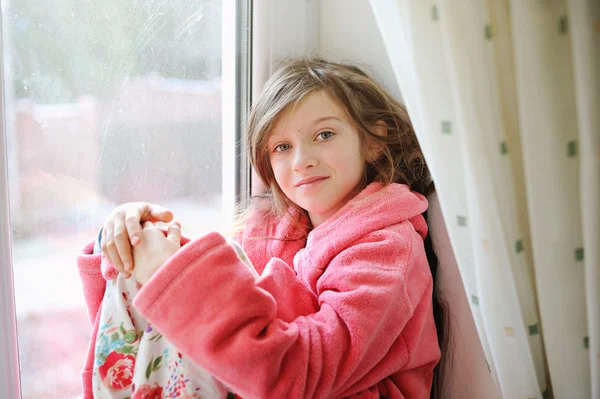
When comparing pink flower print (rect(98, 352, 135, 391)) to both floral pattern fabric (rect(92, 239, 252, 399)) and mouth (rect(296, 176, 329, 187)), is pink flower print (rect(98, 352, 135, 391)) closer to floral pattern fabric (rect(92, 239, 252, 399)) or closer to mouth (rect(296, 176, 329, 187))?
floral pattern fabric (rect(92, 239, 252, 399))

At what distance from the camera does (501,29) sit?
751 millimetres

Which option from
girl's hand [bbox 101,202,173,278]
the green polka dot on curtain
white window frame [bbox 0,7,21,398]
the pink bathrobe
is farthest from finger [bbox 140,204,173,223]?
the green polka dot on curtain

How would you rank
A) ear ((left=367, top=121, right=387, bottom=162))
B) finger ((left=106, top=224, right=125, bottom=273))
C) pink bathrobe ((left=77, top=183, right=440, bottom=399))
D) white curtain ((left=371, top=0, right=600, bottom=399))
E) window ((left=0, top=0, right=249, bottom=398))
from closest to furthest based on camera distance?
white curtain ((left=371, top=0, right=600, bottom=399)) → pink bathrobe ((left=77, top=183, right=440, bottom=399)) → finger ((left=106, top=224, right=125, bottom=273)) → window ((left=0, top=0, right=249, bottom=398)) → ear ((left=367, top=121, right=387, bottom=162))

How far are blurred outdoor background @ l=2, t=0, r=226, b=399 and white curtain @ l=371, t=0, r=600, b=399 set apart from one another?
52cm

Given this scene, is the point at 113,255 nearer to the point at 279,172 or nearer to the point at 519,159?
the point at 279,172

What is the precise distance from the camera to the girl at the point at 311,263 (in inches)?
32.5

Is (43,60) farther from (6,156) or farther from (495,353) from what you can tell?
(495,353)

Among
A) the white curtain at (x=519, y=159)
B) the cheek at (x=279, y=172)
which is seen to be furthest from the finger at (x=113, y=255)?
the white curtain at (x=519, y=159)

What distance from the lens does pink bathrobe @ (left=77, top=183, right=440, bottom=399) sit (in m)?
0.82

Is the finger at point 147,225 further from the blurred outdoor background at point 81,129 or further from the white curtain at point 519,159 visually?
the white curtain at point 519,159

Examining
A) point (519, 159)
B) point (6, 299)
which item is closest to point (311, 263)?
point (519, 159)

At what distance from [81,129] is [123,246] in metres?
Result: 0.30

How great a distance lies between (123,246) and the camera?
3.00ft

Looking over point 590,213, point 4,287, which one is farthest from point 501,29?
point 4,287
